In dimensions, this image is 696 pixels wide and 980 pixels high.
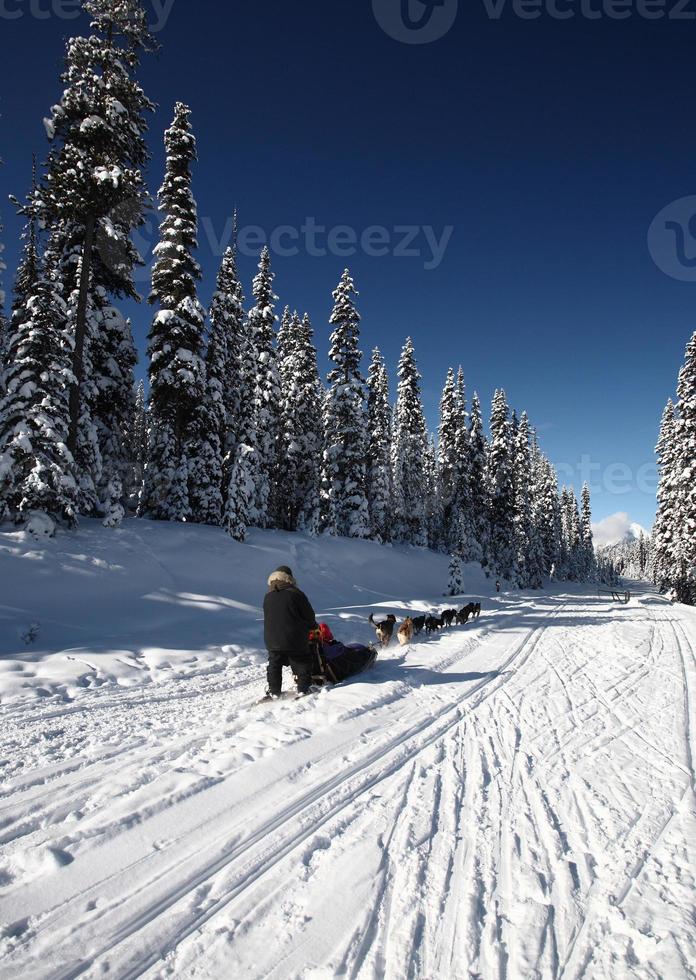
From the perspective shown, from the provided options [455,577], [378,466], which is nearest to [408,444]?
[378,466]

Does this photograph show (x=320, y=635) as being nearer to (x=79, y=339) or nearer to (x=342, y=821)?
(x=342, y=821)

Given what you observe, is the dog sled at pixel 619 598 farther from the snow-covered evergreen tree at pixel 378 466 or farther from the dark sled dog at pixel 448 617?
the dark sled dog at pixel 448 617

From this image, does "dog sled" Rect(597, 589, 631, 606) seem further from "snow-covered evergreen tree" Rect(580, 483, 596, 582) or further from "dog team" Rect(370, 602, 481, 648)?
"snow-covered evergreen tree" Rect(580, 483, 596, 582)

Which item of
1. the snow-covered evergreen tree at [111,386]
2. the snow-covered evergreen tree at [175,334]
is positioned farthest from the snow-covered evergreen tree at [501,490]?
the snow-covered evergreen tree at [111,386]

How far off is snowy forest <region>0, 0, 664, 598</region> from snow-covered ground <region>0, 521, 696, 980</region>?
8575 millimetres

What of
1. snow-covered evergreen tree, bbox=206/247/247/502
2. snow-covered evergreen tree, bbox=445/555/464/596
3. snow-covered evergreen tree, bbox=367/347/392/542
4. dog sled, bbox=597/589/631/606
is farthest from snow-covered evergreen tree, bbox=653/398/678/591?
snow-covered evergreen tree, bbox=206/247/247/502

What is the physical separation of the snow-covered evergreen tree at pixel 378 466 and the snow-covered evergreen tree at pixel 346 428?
126cm

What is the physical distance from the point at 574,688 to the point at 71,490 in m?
13.3

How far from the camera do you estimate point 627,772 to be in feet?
15.5

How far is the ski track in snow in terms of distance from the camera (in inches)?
98.8

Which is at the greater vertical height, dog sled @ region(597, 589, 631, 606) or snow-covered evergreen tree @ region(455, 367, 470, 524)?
snow-covered evergreen tree @ region(455, 367, 470, 524)

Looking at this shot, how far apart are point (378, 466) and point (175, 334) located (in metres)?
17.8

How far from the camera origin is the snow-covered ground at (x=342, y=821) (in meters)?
2.53

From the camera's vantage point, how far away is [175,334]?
19906 mm
